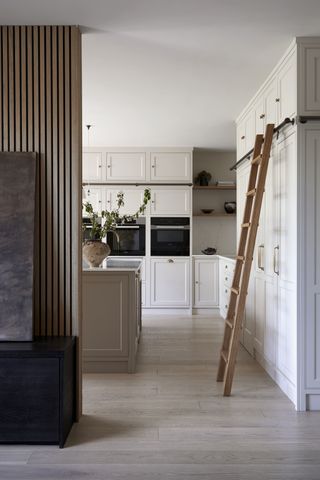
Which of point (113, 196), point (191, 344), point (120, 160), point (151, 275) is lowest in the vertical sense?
point (191, 344)

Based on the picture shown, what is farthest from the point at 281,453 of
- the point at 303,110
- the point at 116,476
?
the point at 303,110

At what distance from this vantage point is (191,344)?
16.9 feet

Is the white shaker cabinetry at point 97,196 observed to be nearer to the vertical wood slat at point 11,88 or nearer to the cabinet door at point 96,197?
the cabinet door at point 96,197

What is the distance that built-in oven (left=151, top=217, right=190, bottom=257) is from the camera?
22.9 ft

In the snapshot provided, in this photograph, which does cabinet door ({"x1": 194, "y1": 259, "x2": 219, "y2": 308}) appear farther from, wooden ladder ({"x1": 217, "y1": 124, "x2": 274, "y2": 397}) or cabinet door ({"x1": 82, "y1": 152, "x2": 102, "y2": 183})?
wooden ladder ({"x1": 217, "y1": 124, "x2": 274, "y2": 397})

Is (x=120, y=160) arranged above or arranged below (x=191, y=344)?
above

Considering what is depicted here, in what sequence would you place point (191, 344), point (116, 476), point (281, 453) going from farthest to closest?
point (191, 344) < point (281, 453) < point (116, 476)

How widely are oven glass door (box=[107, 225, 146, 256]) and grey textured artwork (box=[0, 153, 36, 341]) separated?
4.11m

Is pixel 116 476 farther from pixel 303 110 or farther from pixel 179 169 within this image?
pixel 179 169

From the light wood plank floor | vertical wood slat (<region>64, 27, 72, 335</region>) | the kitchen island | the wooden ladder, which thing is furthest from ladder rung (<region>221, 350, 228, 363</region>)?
vertical wood slat (<region>64, 27, 72, 335</region>)

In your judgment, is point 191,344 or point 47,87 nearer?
point 47,87

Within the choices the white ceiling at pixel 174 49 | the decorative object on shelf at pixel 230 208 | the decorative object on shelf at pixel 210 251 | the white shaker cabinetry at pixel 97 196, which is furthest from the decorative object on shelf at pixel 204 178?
the white ceiling at pixel 174 49

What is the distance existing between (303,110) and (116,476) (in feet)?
8.51

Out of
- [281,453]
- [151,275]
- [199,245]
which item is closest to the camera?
[281,453]
